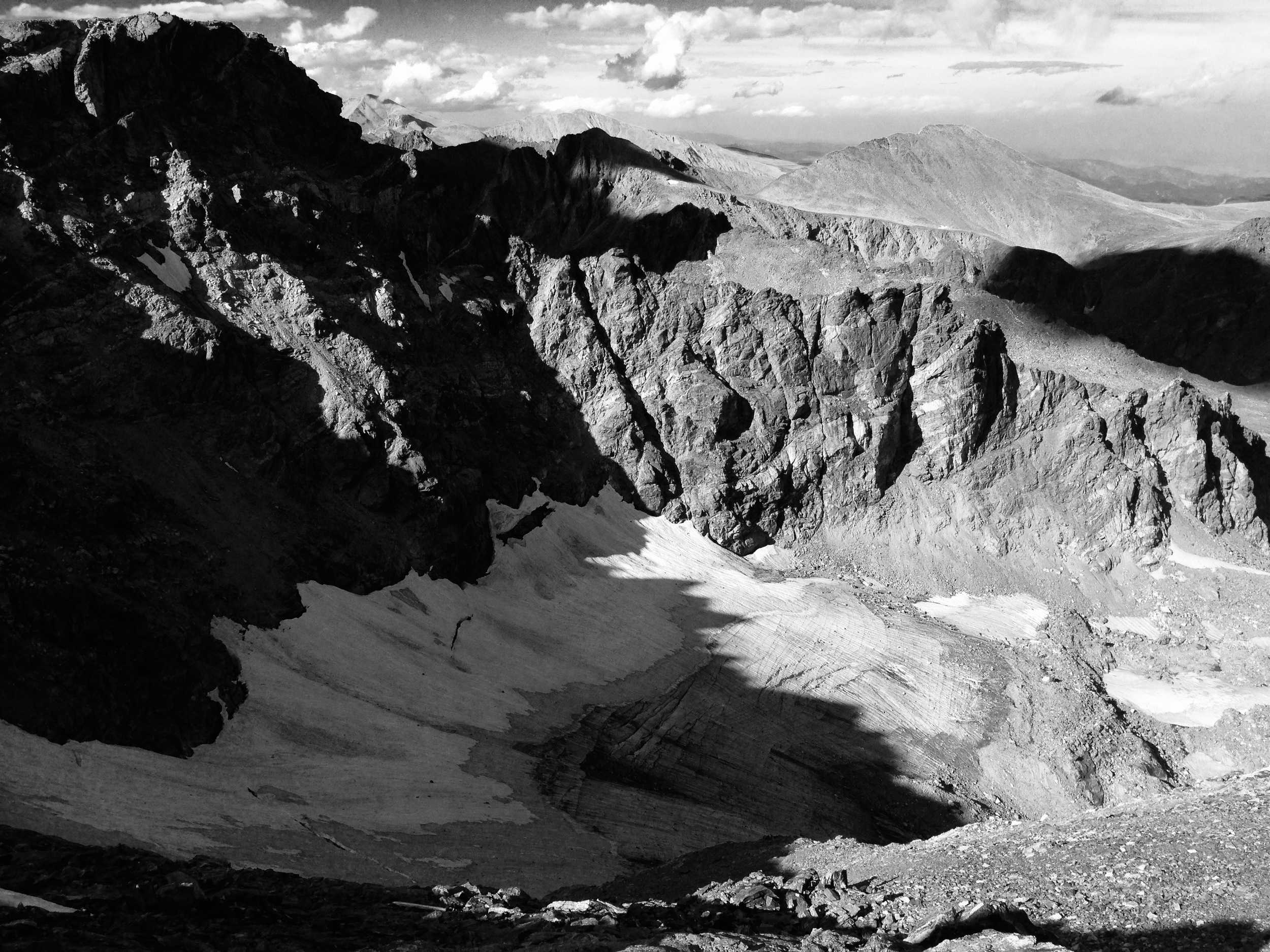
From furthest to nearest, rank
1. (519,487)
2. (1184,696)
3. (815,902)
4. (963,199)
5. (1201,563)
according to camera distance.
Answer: (963,199), (1201,563), (519,487), (1184,696), (815,902)

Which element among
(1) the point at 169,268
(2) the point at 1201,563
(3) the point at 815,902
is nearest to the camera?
(3) the point at 815,902

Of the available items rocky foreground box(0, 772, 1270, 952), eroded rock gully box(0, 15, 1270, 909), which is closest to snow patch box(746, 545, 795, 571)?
eroded rock gully box(0, 15, 1270, 909)

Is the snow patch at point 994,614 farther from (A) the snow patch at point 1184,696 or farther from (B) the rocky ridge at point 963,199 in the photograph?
(B) the rocky ridge at point 963,199

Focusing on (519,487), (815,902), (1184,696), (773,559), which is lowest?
(1184,696)

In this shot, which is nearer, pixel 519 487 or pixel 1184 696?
pixel 1184 696

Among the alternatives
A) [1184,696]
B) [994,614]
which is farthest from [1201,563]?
[994,614]

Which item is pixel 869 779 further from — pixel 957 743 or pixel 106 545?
pixel 106 545

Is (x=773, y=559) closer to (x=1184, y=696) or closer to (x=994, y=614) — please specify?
(x=994, y=614)

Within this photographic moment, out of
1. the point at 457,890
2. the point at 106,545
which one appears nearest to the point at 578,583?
the point at 106,545
